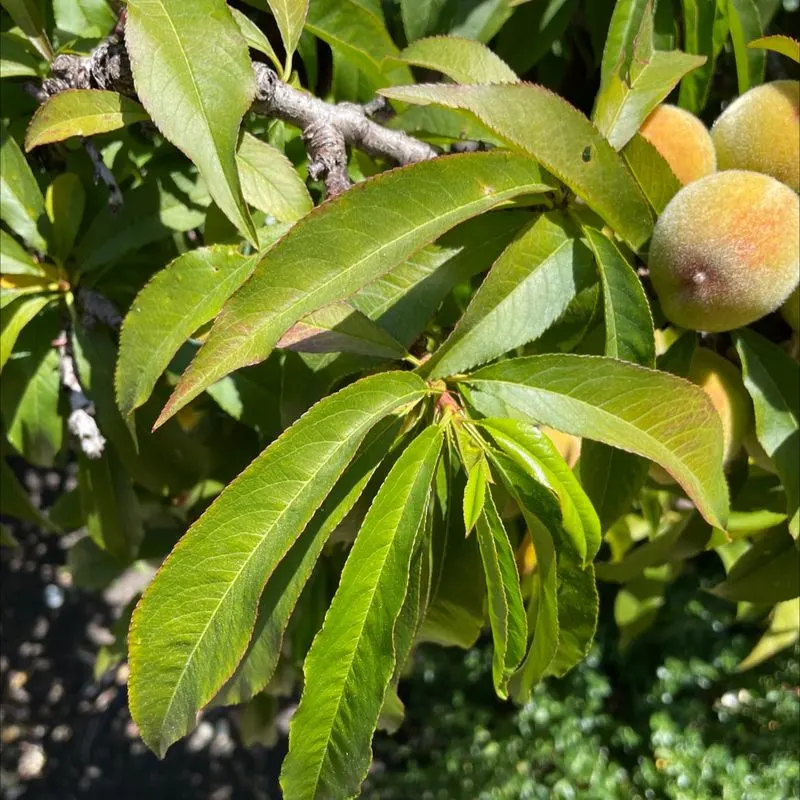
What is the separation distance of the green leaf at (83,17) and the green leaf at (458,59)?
439 mm

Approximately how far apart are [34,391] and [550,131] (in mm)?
762

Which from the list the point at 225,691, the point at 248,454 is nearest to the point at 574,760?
the point at 248,454

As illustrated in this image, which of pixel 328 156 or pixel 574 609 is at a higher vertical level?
pixel 328 156

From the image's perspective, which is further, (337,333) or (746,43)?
(746,43)

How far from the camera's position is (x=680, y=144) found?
816mm

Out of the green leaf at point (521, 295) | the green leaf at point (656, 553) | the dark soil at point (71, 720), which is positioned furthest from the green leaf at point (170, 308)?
the dark soil at point (71, 720)

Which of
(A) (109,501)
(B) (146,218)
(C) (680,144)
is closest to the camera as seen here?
(C) (680,144)

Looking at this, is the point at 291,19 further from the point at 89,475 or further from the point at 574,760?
the point at 574,760

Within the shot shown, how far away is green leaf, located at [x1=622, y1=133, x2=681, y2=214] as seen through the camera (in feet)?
2.46

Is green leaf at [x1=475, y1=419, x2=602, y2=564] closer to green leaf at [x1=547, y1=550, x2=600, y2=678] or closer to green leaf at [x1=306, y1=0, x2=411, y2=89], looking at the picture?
green leaf at [x1=547, y1=550, x2=600, y2=678]

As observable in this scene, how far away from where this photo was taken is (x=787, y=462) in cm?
83

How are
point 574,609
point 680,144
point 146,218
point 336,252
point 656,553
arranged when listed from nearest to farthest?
point 336,252
point 574,609
point 680,144
point 146,218
point 656,553

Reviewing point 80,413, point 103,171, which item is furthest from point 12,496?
point 103,171

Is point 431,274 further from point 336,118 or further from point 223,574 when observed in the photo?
point 223,574
